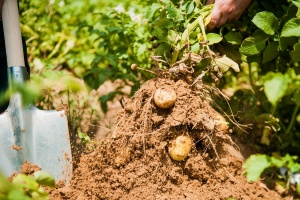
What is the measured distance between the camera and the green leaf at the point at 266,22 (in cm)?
207

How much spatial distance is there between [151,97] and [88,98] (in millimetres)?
1154

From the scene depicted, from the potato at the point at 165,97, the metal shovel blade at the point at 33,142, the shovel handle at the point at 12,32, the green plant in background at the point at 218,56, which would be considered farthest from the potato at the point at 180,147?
the shovel handle at the point at 12,32

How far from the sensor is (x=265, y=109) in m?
2.56

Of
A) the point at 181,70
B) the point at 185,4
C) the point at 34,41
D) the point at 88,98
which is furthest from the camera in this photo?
the point at 34,41

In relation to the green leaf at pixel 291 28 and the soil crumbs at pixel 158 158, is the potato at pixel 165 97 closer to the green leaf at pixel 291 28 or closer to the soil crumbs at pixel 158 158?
the soil crumbs at pixel 158 158

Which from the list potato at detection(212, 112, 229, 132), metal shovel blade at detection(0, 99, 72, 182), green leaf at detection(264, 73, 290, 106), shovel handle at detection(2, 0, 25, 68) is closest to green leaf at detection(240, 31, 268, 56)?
potato at detection(212, 112, 229, 132)

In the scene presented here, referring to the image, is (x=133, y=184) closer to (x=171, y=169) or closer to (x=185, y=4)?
(x=171, y=169)

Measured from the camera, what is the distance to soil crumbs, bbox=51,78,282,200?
203 centimetres

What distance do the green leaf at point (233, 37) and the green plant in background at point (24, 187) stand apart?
3.78ft

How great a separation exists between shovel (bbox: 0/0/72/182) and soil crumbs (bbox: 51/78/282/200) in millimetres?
149

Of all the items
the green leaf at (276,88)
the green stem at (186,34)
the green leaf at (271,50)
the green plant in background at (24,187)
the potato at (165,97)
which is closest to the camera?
the green plant in background at (24,187)

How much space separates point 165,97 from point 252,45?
0.54m

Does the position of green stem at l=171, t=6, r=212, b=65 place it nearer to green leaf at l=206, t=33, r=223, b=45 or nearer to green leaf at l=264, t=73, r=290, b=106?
green leaf at l=206, t=33, r=223, b=45

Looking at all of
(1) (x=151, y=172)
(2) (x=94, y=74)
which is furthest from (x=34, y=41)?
(1) (x=151, y=172)
